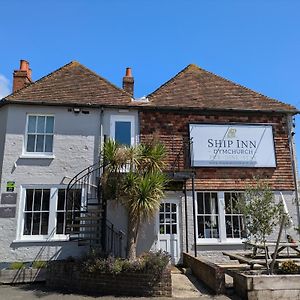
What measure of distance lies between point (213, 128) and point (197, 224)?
3744 mm

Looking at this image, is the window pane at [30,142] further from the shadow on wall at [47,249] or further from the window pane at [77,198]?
the shadow on wall at [47,249]

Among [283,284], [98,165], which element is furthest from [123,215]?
[283,284]

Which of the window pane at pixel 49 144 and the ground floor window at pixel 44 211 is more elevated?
the window pane at pixel 49 144

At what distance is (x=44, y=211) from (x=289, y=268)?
314 inches

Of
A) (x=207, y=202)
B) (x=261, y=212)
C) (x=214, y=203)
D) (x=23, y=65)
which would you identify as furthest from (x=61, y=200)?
(x=261, y=212)

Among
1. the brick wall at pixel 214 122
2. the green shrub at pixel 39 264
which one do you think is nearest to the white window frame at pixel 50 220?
the green shrub at pixel 39 264

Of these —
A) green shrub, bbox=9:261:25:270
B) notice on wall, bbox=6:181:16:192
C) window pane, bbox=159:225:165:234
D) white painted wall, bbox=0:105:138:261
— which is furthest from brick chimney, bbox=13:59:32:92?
window pane, bbox=159:225:165:234

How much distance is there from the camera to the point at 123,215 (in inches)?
484

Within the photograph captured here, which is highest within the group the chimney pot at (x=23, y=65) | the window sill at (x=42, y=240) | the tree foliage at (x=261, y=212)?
the chimney pot at (x=23, y=65)

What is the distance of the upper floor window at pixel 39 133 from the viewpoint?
1262 centimetres

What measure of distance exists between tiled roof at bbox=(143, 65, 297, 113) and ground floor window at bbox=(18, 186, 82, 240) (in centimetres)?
479

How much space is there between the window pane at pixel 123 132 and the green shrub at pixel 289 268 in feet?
22.0

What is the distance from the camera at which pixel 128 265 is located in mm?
9094

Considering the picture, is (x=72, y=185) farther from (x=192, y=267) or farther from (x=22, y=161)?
(x=192, y=267)
